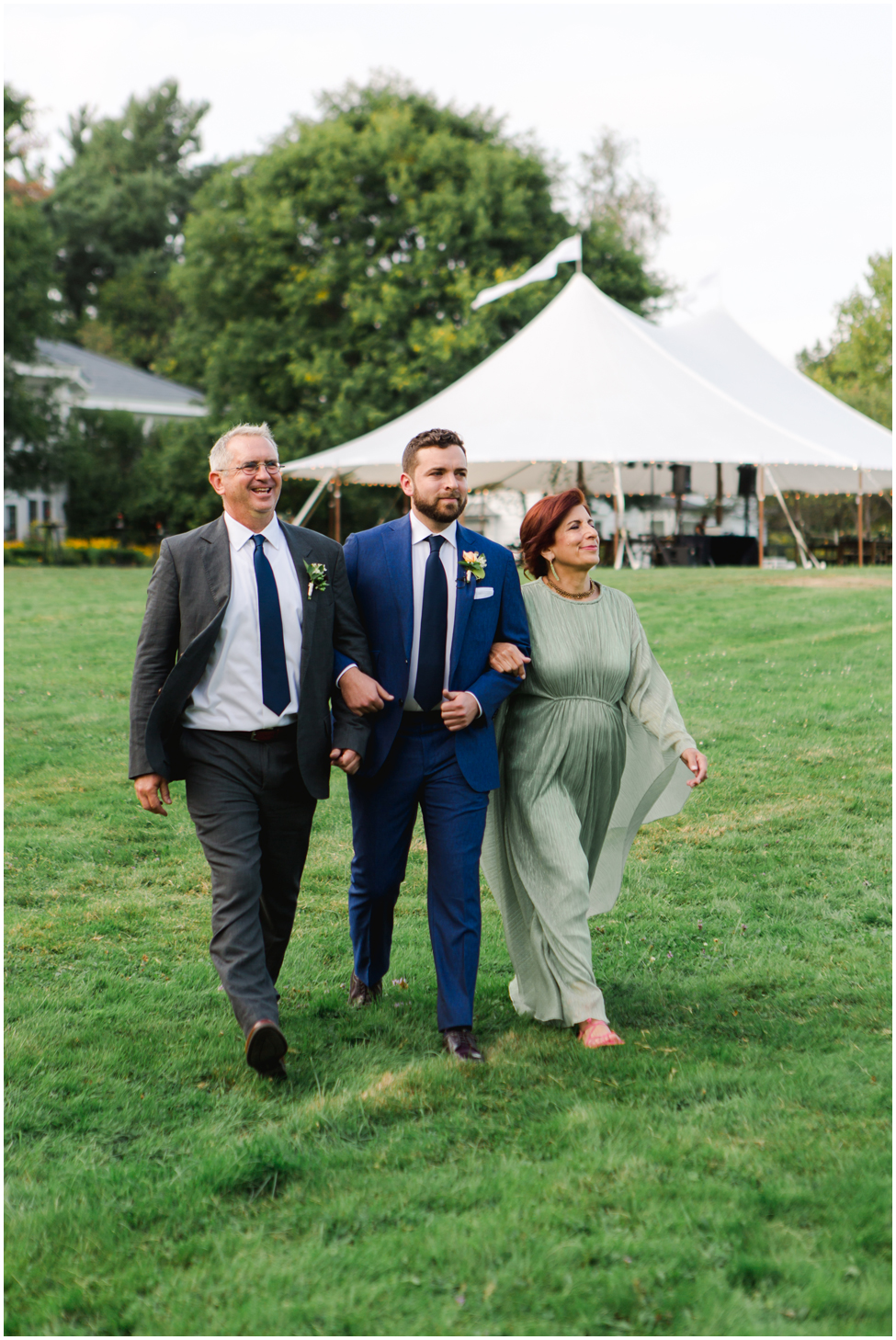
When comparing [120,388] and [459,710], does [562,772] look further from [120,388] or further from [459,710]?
[120,388]

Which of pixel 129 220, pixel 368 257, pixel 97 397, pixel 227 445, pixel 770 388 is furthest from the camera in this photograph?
pixel 129 220

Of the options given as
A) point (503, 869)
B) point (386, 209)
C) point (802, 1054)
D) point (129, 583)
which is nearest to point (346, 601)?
point (503, 869)

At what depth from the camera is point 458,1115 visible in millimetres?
3836

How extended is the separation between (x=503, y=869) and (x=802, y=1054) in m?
1.21

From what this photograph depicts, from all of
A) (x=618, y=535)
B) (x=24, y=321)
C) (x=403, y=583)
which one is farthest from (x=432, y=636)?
(x=24, y=321)

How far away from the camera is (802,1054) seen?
427 centimetres

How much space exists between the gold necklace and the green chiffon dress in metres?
0.03

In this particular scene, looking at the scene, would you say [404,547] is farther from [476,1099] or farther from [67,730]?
[67,730]

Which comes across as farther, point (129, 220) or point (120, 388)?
point (129, 220)

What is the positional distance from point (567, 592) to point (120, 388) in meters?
47.5

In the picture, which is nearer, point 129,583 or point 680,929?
point 680,929

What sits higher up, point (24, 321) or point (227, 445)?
point (24, 321)

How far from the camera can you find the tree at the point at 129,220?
198ft

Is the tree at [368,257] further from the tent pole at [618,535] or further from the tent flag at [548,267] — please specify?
the tent pole at [618,535]
